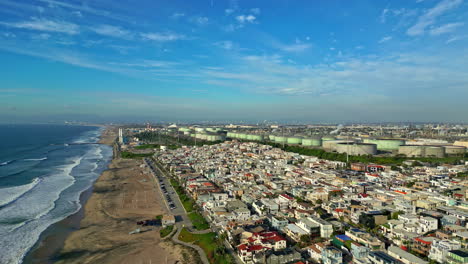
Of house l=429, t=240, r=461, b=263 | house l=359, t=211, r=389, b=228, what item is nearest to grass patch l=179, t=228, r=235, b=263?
house l=359, t=211, r=389, b=228

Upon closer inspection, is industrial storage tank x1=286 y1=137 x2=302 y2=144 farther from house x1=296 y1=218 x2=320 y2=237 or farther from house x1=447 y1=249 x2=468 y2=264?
house x1=447 y1=249 x2=468 y2=264

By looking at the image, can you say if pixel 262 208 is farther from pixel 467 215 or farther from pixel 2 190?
pixel 2 190

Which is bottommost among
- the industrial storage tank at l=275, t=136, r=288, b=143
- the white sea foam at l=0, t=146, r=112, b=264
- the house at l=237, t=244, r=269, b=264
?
the white sea foam at l=0, t=146, r=112, b=264

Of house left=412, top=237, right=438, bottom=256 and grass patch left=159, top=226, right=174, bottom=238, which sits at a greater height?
house left=412, top=237, right=438, bottom=256

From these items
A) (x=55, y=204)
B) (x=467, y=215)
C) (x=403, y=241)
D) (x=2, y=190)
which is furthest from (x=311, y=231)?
(x=2, y=190)

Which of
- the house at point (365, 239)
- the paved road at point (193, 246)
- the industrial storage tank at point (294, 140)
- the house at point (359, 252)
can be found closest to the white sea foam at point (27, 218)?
the paved road at point (193, 246)
